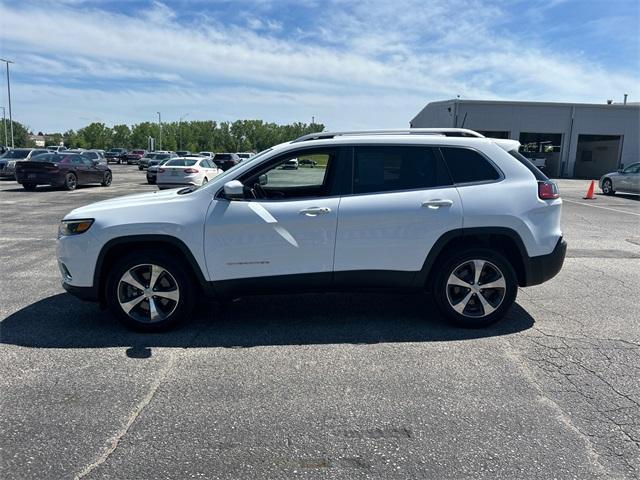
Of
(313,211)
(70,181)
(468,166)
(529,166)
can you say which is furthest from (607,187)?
(70,181)

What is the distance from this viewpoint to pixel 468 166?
425 cm

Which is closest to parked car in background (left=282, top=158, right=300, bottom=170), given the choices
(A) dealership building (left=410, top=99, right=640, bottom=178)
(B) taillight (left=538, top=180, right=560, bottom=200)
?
(B) taillight (left=538, top=180, right=560, bottom=200)

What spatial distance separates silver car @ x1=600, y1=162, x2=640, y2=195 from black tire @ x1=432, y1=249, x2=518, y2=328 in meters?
19.6

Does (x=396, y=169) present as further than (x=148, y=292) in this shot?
Yes

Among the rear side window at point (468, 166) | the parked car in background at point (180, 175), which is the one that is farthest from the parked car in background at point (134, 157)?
the rear side window at point (468, 166)

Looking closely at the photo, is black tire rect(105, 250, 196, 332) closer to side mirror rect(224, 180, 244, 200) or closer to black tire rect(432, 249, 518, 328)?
side mirror rect(224, 180, 244, 200)

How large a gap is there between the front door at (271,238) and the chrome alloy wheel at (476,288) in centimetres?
121

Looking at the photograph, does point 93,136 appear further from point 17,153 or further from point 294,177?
point 294,177

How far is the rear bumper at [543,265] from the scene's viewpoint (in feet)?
14.0

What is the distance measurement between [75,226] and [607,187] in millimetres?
23711

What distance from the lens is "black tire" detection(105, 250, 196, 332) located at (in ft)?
13.2

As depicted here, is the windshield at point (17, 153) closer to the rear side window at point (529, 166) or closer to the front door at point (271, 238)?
the front door at point (271, 238)

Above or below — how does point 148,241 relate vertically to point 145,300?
above

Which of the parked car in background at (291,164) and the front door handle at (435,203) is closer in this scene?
the front door handle at (435,203)
